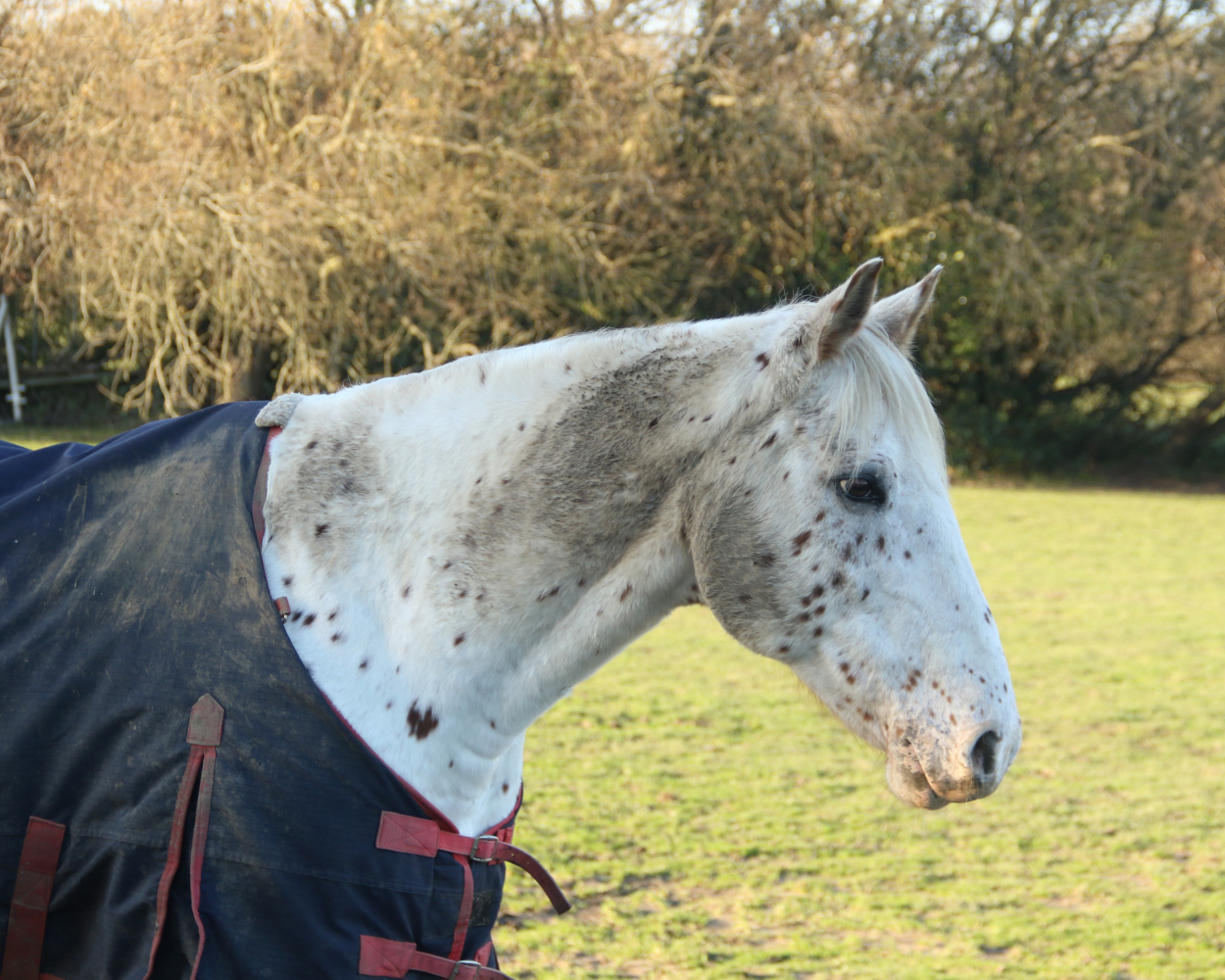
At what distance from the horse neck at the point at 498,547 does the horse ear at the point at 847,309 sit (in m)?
0.11

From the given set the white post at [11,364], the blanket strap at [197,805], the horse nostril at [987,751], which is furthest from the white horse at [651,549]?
the white post at [11,364]

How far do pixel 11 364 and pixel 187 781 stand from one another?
641 inches

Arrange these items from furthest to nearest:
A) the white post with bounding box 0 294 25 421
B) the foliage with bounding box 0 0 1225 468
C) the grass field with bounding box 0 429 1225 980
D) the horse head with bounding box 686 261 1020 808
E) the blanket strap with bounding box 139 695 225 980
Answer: the white post with bounding box 0 294 25 421 < the foliage with bounding box 0 0 1225 468 < the grass field with bounding box 0 429 1225 980 < the horse head with bounding box 686 261 1020 808 < the blanket strap with bounding box 139 695 225 980

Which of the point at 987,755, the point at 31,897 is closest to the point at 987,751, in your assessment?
the point at 987,755

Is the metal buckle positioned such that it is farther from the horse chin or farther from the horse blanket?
the horse chin

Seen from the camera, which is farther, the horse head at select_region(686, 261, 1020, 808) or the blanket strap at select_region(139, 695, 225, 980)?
the horse head at select_region(686, 261, 1020, 808)

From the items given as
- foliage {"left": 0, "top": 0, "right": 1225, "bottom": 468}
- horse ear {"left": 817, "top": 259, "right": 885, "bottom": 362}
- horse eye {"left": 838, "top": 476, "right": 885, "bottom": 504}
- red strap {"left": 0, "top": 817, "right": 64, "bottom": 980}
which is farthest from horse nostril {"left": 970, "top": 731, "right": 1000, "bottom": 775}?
foliage {"left": 0, "top": 0, "right": 1225, "bottom": 468}

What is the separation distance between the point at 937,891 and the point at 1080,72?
53.2 feet

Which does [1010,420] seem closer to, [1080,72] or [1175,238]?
[1175,238]

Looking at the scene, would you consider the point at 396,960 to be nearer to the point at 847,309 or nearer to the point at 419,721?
the point at 419,721

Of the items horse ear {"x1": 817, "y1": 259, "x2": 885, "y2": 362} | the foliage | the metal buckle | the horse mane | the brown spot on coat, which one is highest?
the foliage

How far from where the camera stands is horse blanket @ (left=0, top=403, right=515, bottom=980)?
1.64m

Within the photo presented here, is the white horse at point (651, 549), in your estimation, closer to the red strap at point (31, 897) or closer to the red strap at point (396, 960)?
the red strap at point (396, 960)

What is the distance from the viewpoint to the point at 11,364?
1560 centimetres
